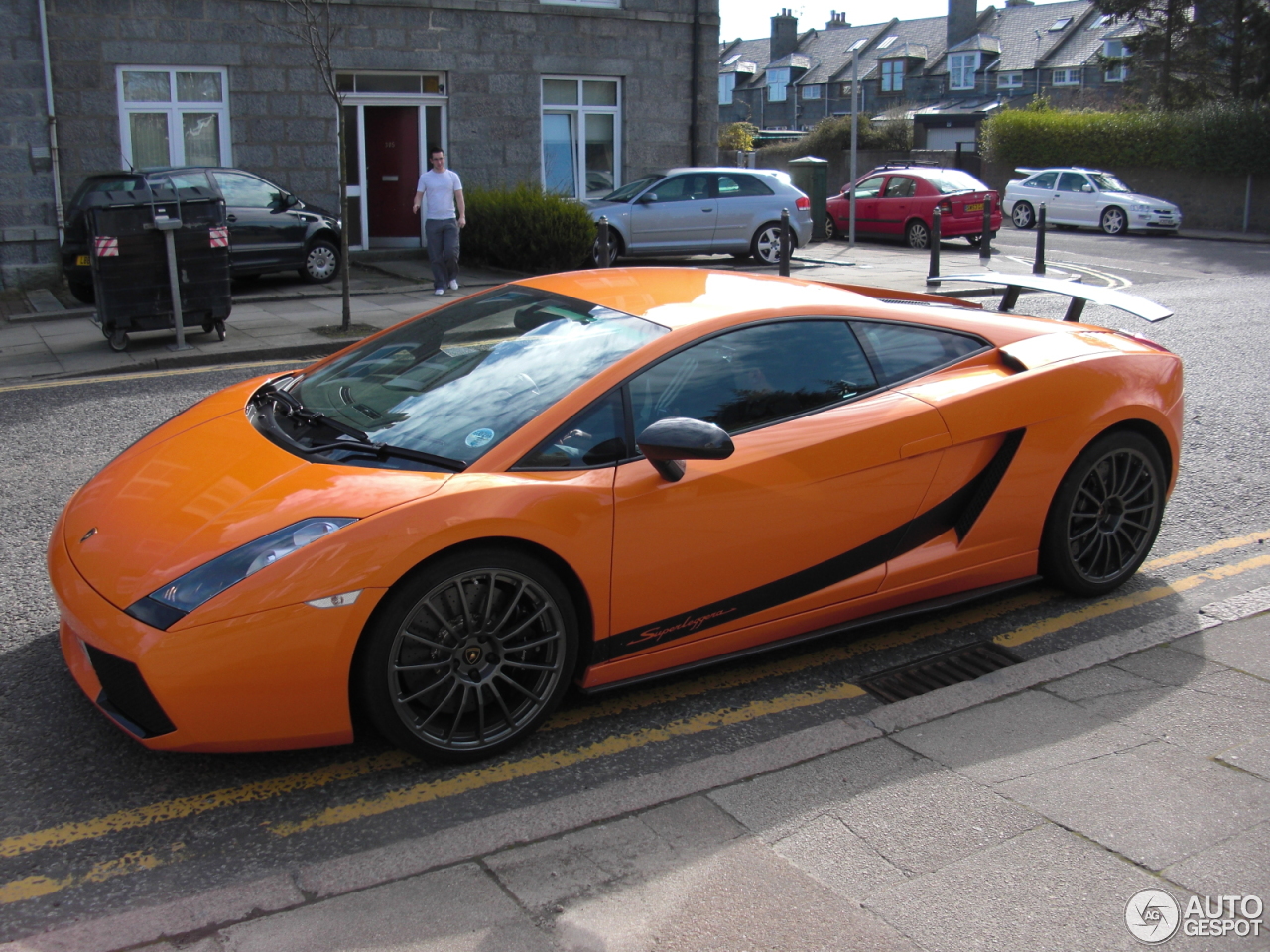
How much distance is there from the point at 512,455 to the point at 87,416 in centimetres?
577

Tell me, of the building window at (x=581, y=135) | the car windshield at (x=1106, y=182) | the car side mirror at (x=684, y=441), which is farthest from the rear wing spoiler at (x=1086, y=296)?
the car windshield at (x=1106, y=182)

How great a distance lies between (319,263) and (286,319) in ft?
10.6

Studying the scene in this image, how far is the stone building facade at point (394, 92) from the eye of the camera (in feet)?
53.4

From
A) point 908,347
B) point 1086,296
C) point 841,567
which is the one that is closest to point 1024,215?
point 1086,296

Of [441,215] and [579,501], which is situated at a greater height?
[441,215]

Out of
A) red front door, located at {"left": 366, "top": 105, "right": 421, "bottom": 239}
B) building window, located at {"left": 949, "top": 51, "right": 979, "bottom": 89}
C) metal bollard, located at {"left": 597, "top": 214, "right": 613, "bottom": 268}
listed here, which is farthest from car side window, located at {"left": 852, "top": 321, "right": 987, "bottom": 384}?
building window, located at {"left": 949, "top": 51, "right": 979, "bottom": 89}

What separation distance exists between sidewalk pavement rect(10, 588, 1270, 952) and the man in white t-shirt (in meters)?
12.0

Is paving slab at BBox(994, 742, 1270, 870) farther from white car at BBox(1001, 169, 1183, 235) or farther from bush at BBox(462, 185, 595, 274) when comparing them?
white car at BBox(1001, 169, 1183, 235)

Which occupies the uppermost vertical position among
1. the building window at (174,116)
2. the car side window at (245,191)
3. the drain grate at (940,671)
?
the building window at (174,116)

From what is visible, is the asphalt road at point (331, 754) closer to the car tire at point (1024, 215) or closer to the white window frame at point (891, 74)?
the car tire at point (1024, 215)

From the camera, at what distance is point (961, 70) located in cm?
6366

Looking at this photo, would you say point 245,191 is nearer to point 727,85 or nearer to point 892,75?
point 892,75

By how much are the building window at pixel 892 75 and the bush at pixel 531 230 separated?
54414mm

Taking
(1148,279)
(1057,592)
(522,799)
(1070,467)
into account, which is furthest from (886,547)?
(1148,279)
